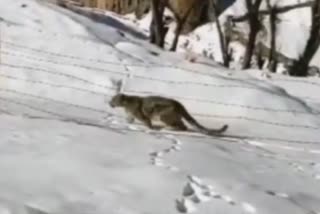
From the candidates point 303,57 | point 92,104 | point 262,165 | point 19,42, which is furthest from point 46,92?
point 303,57

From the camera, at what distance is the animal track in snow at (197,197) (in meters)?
8.22

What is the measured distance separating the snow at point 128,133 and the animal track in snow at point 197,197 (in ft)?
0.04

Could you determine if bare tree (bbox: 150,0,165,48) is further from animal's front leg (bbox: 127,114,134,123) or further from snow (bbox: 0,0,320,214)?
animal's front leg (bbox: 127,114,134,123)

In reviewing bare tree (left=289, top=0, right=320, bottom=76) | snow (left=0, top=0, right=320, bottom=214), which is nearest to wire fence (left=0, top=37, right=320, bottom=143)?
snow (left=0, top=0, right=320, bottom=214)

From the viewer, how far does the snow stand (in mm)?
8391

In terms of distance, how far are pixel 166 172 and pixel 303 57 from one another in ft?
65.0

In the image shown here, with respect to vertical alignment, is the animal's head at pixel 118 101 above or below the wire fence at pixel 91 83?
above

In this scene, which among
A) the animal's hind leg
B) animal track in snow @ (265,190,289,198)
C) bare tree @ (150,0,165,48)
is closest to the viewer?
animal track in snow @ (265,190,289,198)

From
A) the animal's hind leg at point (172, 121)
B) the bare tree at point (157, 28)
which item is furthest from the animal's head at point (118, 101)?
the bare tree at point (157, 28)

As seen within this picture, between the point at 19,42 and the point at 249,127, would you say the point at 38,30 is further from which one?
the point at 249,127

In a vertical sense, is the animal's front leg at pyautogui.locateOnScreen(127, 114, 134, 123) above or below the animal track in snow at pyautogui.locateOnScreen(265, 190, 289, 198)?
below

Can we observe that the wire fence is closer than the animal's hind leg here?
No

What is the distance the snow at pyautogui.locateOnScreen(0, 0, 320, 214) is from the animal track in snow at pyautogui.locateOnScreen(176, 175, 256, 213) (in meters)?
0.01

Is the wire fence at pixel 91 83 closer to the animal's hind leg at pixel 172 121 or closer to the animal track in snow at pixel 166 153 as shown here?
the animal's hind leg at pixel 172 121
